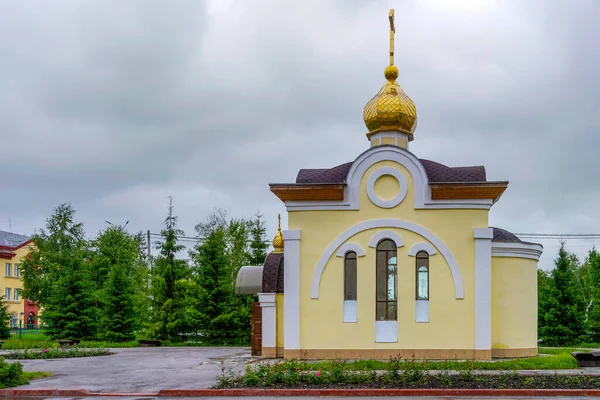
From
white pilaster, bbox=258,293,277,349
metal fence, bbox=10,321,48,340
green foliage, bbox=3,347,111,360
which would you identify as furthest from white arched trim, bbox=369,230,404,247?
metal fence, bbox=10,321,48,340

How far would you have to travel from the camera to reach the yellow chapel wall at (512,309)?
17.9m

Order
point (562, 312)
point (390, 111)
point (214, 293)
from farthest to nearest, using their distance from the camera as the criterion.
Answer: point (562, 312) < point (214, 293) < point (390, 111)

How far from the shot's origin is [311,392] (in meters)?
12.0

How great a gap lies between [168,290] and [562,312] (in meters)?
17.3

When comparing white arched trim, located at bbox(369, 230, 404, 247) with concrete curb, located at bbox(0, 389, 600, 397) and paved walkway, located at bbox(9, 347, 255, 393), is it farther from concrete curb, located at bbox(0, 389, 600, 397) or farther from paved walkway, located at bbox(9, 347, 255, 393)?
concrete curb, located at bbox(0, 389, 600, 397)

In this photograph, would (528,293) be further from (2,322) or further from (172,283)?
(2,322)

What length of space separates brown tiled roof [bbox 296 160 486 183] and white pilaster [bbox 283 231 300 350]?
1866mm

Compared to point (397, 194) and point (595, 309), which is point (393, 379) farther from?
point (595, 309)

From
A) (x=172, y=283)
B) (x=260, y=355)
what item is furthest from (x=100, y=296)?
(x=260, y=355)

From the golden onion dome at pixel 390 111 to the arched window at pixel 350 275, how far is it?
4.76m

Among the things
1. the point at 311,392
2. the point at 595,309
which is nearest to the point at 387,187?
the point at 311,392

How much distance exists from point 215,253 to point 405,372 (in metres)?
15.5

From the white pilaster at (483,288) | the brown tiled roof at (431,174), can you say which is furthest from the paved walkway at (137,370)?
the white pilaster at (483,288)

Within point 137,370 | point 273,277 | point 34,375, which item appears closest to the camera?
point 34,375
